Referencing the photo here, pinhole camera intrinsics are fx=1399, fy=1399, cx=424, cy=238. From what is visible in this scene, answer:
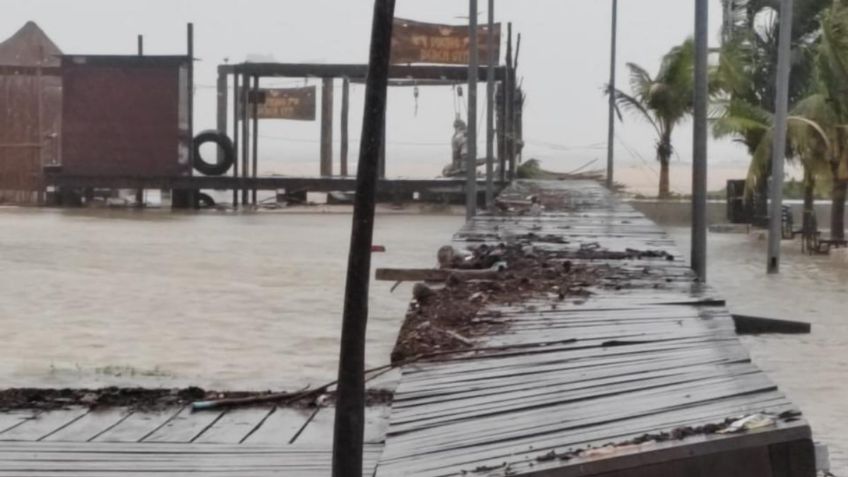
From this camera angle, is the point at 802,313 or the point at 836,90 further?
the point at 836,90

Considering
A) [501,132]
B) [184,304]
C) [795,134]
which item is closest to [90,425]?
[184,304]

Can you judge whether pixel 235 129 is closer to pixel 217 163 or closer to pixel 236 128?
pixel 236 128

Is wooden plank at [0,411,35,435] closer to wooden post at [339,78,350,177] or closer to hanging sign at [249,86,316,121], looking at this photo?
wooden post at [339,78,350,177]

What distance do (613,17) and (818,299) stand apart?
37.9 ft

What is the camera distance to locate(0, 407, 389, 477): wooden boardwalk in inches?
216

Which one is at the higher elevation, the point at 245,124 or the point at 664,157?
the point at 245,124

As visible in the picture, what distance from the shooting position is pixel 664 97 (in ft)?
103

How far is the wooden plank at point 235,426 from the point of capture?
6.12 meters

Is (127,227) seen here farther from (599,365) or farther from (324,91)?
(599,365)

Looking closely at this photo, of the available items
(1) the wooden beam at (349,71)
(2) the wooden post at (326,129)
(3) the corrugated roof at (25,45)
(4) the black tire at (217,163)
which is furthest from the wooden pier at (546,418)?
(3) the corrugated roof at (25,45)

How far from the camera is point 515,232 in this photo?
10.3 m

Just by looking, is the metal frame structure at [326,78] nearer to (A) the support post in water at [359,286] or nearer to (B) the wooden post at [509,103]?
(B) the wooden post at [509,103]

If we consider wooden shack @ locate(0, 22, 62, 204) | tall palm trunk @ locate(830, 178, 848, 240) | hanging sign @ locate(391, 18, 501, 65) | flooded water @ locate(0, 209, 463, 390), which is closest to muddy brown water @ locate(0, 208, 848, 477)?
flooded water @ locate(0, 209, 463, 390)

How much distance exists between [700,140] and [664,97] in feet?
74.5
